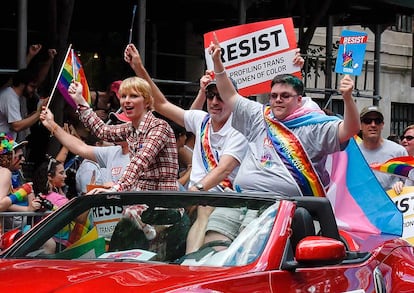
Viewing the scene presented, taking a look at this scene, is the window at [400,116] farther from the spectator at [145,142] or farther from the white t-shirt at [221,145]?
the spectator at [145,142]

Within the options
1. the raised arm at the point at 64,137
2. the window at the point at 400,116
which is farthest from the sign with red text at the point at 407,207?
the window at the point at 400,116

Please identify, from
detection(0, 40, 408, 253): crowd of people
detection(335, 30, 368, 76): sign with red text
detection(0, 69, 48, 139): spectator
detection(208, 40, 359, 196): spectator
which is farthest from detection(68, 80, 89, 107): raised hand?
detection(335, 30, 368, 76): sign with red text

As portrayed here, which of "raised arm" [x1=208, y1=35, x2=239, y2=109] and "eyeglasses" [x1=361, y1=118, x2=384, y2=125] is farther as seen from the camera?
"eyeglasses" [x1=361, y1=118, x2=384, y2=125]

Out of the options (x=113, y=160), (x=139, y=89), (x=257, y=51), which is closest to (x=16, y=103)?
(x=113, y=160)

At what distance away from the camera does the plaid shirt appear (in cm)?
710

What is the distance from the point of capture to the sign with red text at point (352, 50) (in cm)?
1034

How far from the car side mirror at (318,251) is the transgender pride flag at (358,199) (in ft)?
8.19

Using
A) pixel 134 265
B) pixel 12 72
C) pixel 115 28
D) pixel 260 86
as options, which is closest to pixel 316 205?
pixel 134 265

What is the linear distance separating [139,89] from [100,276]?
10.3 feet

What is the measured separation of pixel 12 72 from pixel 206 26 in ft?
24.8

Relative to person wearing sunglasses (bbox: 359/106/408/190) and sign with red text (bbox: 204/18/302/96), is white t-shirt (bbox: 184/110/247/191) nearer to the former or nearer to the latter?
sign with red text (bbox: 204/18/302/96)

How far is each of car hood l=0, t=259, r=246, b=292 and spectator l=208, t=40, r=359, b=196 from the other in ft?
7.36

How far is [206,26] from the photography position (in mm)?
17547

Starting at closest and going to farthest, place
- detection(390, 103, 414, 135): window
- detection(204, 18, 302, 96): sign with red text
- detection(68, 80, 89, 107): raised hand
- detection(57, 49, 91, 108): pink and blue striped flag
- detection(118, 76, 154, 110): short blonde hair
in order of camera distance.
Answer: detection(118, 76, 154, 110): short blonde hair, detection(68, 80, 89, 107): raised hand, detection(57, 49, 91, 108): pink and blue striped flag, detection(204, 18, 302, 96): sign with red text, detection(390, 103, 414, 135): window
